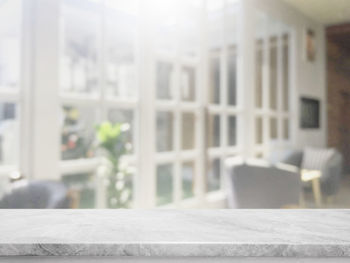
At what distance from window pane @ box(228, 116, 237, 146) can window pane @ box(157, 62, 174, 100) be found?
1.05m

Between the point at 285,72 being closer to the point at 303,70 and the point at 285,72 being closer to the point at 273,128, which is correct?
the point at 303,70

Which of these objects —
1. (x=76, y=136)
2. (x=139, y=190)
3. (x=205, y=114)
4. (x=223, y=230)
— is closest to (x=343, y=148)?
(x=205, y=114)

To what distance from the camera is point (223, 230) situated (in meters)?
0.54

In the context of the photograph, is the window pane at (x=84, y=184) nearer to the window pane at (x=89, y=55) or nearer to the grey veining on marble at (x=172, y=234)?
the window pane at (x=89, y=55)

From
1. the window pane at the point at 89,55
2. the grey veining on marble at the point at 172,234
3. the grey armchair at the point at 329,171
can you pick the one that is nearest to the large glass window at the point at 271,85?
the grey armchair at the point at 329,171

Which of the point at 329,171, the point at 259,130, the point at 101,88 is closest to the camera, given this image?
the point at 101,88

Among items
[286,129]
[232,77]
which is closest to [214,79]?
[232,77]

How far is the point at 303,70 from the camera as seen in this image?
520 centimetres

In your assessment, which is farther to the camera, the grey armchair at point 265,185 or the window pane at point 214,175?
the window pane at point 214,175

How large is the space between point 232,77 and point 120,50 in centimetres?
165

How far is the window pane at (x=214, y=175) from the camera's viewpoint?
11.8ft

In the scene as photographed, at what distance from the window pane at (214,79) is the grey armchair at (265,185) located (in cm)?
114

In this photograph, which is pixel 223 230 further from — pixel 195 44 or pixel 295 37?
pixel 295 37

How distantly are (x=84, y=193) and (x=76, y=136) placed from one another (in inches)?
22.3
